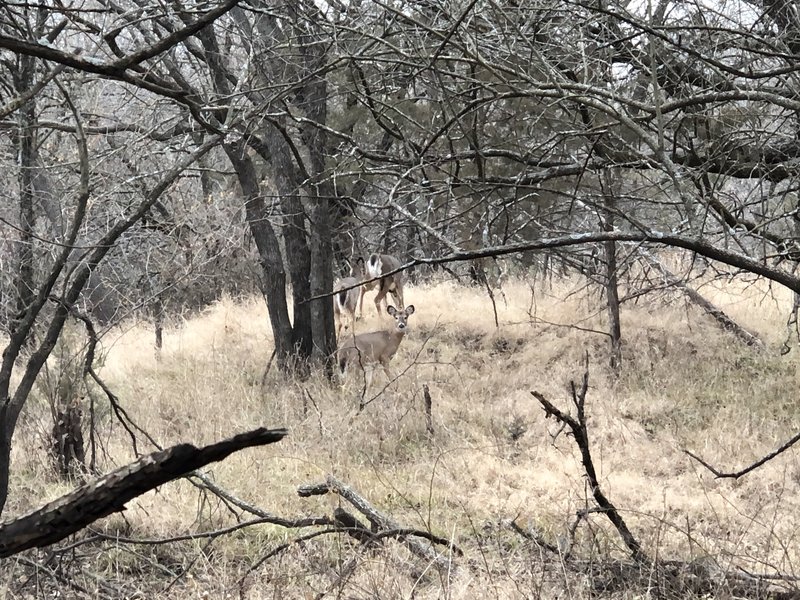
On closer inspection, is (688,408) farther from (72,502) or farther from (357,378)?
(72,502)

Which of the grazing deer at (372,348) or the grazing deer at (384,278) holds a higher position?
the grazing deer at (384,278)

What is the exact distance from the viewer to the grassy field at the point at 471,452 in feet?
15.0

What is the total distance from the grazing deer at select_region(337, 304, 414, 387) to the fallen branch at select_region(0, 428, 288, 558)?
7.55m

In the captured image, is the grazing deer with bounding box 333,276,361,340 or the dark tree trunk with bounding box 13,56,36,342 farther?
the grazing deer with bounding box 333,276,361,340

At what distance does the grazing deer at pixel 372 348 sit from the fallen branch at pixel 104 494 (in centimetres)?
755

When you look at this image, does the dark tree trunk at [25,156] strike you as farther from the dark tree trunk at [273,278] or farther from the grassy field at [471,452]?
the dark tree trunk at [273,278]

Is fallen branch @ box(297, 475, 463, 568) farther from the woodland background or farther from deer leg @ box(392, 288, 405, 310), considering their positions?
deer leg @ box(392, 288, 405, 310)

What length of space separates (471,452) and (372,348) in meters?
3.22

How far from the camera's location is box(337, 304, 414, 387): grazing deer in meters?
10.3

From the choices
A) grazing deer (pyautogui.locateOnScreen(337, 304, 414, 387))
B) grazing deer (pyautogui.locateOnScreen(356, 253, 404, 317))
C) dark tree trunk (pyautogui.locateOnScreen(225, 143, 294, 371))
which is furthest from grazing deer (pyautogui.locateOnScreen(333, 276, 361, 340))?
dark tree trunk (pyautogui.locateOnScreen(225, 143, 294, 371))

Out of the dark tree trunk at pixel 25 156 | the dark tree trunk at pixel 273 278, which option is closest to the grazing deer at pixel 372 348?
the dark tree trunk at pixel 273 278

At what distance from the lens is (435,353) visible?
38.8 ft

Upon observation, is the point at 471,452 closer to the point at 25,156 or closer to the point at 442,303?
the point at 25,156

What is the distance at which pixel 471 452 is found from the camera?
777cm
